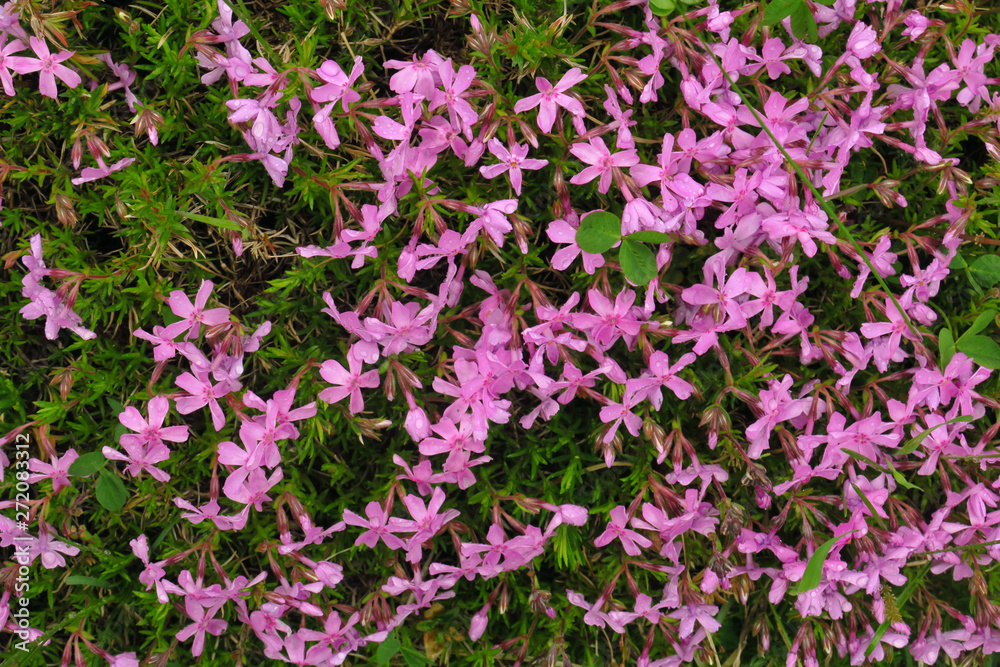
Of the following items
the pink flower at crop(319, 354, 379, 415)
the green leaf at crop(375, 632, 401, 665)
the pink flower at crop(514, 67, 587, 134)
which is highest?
the pink flower at crop(514, 67, 587, 134)

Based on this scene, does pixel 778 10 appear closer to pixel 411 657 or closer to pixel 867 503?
pixel 867 503

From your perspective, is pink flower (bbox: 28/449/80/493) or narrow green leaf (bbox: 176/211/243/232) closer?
narrow green leaf (bbox: 176/211/243/232)

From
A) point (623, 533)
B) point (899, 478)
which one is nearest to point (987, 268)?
point (899, 478)

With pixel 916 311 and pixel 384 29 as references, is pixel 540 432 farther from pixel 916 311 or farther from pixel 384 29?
pixel 384 29

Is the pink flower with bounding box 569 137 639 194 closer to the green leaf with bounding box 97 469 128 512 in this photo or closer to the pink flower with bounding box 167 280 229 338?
the pink flower with bounding box 167 280 229 338

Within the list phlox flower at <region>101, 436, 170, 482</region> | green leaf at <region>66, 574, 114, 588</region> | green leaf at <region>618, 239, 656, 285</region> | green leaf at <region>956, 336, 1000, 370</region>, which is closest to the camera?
green leaf at <region>618, 239, 656, 285</region>

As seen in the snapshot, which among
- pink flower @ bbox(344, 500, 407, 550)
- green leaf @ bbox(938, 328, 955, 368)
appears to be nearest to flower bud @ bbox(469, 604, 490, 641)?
pink flower @ bbox(344, 500, 407, 550)

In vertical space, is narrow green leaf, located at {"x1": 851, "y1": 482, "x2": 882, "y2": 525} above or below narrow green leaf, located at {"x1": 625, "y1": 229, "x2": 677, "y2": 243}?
below

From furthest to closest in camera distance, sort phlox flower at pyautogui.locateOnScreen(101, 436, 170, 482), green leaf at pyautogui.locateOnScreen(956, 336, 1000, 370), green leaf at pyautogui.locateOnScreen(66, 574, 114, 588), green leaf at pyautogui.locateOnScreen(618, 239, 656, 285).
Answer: green leaf at pyautogui.locateOnScreen(66, 574, 114, 588) < green leaf at pyautogui.locateOnScreen(956, 336, 1000, 370) < phlox flower at pyautogui.locateOnScreen(101, 436, 170, 482) < green leaf at pyautogui.locateOnScreen(618, 239, 656, 285)
